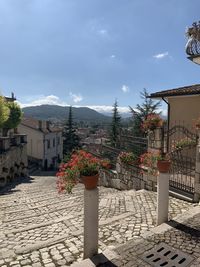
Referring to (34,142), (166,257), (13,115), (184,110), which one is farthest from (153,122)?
(34,142)

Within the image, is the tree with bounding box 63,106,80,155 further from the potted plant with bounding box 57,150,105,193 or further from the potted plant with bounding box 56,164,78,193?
the potted plant with bounding box 57,150,105,193

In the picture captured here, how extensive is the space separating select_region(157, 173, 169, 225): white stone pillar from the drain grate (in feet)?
3.84

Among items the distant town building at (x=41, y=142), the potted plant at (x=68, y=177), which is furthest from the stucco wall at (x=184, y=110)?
the distant town building at (x=41, y=142)

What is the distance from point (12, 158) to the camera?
22.6 m

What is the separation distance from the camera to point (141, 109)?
2909 centimetres

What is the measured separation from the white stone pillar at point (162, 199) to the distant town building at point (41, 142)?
117 ft

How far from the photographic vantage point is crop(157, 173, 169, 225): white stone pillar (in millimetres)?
6102

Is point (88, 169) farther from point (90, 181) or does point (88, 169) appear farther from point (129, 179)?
point (129, 179)

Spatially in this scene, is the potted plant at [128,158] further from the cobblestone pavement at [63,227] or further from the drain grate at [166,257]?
the drain grate at [166,257]

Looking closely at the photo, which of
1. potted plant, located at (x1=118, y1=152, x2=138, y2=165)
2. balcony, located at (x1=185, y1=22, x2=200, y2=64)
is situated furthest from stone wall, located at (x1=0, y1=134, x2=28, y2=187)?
balcony, located at (x1=185, y1=22, x2=200, y2=64)

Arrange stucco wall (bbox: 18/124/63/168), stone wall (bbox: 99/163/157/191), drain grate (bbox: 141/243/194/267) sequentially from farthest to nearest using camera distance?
stucco wall (bbox: 18/124/63/168)
stone wall (bbox: 99/163/157/191)
drain grate (bbox: 141/243/194/267)

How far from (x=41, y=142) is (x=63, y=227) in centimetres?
3521

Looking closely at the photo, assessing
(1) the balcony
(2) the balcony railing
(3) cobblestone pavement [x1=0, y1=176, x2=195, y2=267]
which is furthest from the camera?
(2) the balcony railing

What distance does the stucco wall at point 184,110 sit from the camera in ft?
40.1
